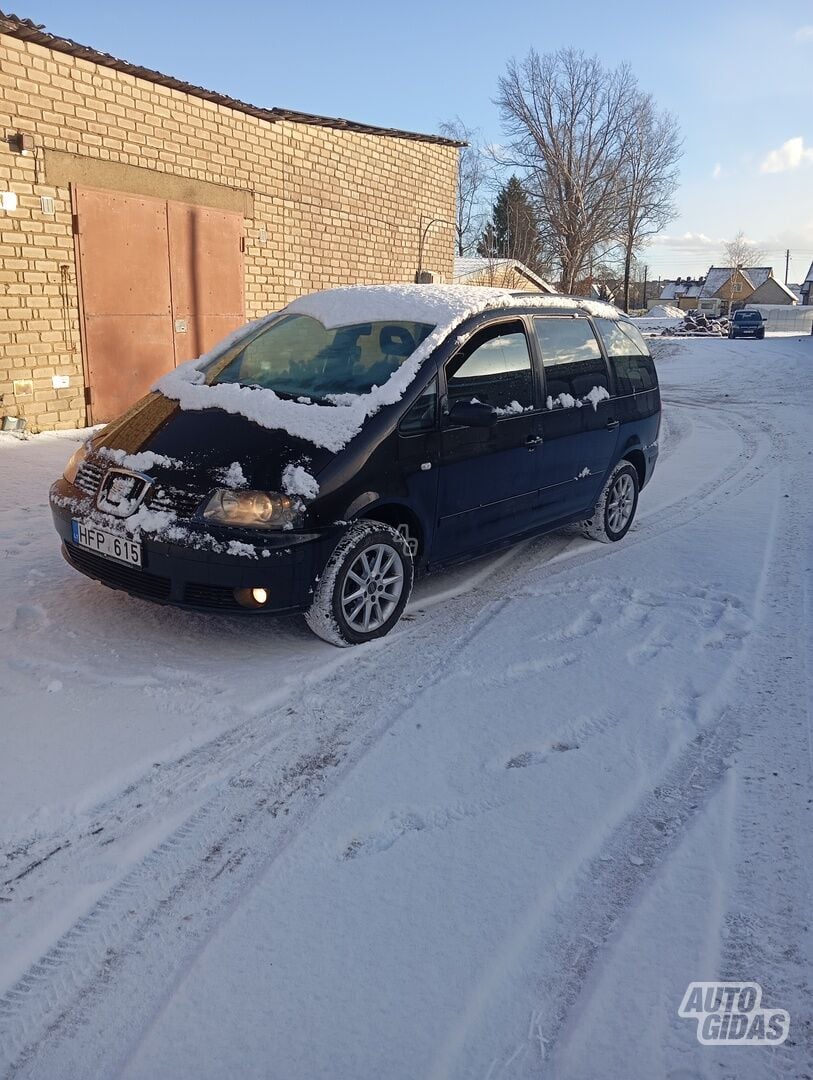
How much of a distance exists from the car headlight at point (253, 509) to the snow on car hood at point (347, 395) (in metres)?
0.38

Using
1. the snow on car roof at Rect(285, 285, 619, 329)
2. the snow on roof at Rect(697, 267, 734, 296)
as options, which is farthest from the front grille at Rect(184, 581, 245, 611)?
the snow on roof at Rect(697, 267, 734, 296)

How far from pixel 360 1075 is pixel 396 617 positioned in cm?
263

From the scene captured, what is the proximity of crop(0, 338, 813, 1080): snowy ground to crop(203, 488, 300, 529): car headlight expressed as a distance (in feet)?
2.25

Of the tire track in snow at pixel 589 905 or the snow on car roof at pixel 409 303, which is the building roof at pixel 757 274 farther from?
the tire track in snow at pixel 589 905

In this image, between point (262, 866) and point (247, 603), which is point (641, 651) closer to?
point (247, 603)

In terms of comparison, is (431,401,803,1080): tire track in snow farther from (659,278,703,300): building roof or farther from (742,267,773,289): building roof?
(659,278,703,300): building roof

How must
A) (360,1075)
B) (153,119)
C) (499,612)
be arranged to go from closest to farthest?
1. (360,1075)
2. (499,612)
3. (153,119)

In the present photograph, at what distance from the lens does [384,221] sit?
15.1m

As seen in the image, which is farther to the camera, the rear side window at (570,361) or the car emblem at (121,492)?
the rear side window at (570,361)

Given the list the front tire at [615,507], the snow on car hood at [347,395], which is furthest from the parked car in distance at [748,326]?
the snow on car hood at [347,395]

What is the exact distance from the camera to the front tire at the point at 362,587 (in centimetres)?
398

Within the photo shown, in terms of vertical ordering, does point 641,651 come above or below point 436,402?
below

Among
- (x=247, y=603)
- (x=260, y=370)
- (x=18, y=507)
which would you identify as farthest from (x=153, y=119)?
(x=247, y=603)

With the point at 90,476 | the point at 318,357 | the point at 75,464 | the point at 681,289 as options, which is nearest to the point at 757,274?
the point at 681,289
